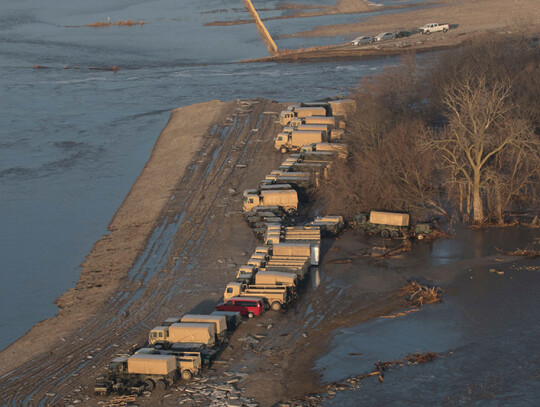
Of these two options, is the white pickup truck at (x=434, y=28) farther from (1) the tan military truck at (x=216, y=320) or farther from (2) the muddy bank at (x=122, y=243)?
(1) the tan military truck at (x=216, y=320)

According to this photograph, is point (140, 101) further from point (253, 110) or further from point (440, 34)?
point (440, 34)

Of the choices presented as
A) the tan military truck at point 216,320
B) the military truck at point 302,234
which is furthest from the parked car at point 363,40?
the tan military truck at point 216,320

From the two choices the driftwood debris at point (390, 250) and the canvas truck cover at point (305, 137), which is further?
the canvas truck cover at point (305, 137)

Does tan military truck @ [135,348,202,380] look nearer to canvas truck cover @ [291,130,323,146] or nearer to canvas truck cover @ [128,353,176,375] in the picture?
canvas truck cover @ [128,353,176,375]

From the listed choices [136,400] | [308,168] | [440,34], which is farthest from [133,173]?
[440,34]

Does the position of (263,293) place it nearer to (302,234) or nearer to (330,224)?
(302,234)

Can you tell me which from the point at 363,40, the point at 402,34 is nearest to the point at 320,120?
the point at 363,40

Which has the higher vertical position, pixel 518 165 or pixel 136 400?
pixel 518 165
